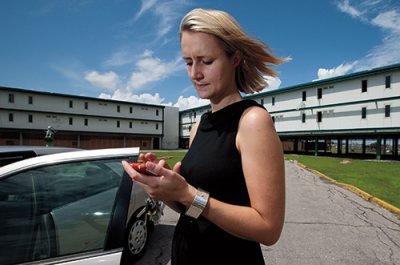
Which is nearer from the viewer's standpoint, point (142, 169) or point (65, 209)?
point (142, 169)

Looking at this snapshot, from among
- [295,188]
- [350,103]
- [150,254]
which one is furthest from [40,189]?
[350,103]

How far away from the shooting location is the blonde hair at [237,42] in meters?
1.29

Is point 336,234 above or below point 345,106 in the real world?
below

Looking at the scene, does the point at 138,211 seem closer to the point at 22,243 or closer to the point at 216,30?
the point at 22,243

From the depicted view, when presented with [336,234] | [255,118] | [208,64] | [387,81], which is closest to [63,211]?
[208,64]

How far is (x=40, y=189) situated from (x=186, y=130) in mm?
60984

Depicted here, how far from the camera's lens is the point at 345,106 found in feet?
105

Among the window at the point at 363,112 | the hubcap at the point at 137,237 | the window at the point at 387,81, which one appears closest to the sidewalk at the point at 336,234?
the hubcap at the point at 137,237

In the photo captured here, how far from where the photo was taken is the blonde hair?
129 cm

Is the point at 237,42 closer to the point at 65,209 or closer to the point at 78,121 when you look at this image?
the point at 65,209

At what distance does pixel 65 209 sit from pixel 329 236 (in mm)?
5046

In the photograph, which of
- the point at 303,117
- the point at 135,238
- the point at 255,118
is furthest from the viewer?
the point at 303,117

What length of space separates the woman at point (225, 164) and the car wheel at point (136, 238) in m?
2.55

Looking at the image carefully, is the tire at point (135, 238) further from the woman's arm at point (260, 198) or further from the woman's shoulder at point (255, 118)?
the woman's shoulder at point (255, 118)
